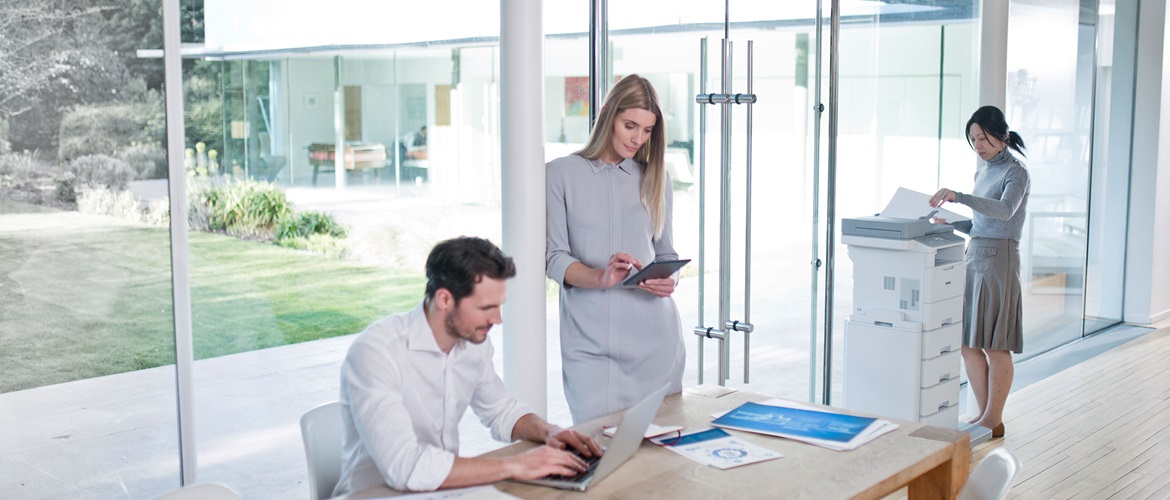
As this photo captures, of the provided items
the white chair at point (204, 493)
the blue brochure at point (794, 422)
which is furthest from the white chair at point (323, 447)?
the blue brochure at point (794, 422)

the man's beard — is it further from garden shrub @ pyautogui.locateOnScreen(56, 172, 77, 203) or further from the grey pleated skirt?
the grey pleated skirt

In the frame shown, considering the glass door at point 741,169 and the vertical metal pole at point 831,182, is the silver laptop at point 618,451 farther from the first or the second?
the vertical metal pole at point 831,182

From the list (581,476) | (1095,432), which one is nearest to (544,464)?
(581,476)

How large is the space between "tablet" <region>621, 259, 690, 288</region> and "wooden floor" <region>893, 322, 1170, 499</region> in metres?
2.45

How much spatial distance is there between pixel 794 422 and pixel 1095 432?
358cm

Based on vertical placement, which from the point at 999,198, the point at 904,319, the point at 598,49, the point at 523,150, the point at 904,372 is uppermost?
the point at 598,49

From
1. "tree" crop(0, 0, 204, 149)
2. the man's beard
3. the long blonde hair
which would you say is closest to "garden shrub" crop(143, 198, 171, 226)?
"tree" crop(0, 0, 204, 149)

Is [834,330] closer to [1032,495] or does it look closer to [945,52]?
[1032,495]

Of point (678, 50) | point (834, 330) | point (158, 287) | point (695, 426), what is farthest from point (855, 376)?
point (158, 287)

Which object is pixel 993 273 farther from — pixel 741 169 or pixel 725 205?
pixel 725 205

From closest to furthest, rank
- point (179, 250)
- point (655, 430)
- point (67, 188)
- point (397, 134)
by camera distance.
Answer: point (655, 430) < point (67, 188) < point (179, 250) < point (397, 134)

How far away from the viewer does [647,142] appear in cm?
338

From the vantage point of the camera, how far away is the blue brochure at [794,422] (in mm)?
2762

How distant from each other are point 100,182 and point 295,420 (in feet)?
3.52
